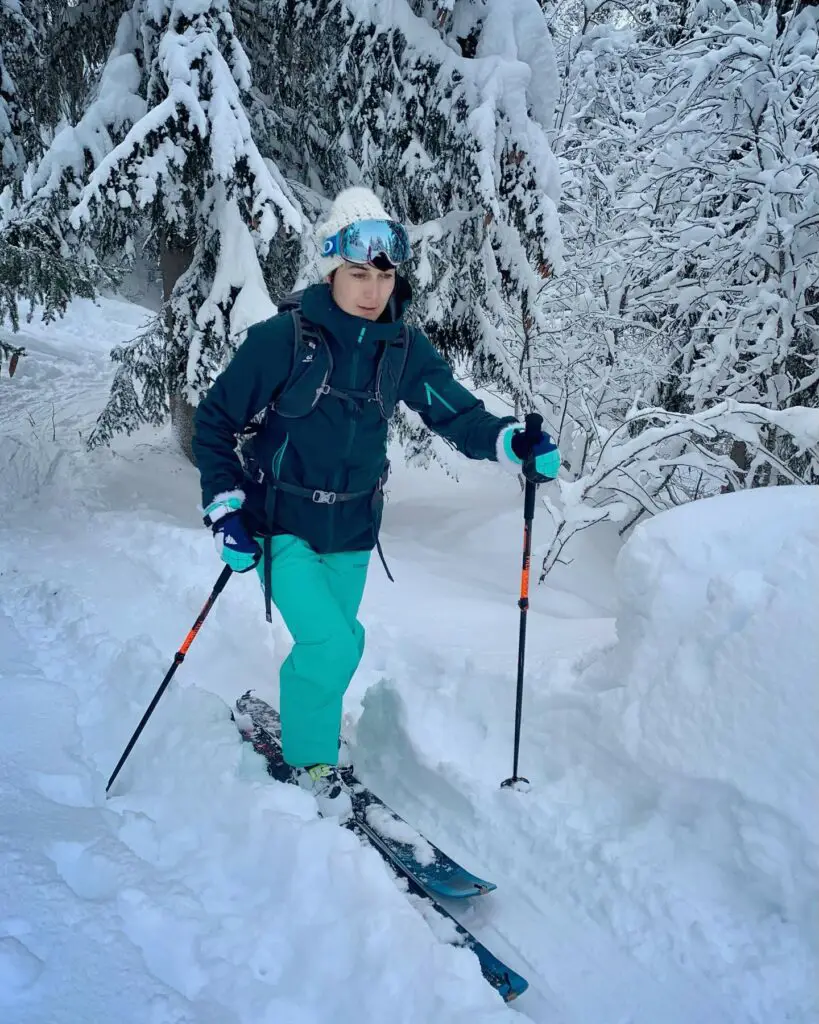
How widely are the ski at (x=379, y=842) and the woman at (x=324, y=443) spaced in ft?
0.39

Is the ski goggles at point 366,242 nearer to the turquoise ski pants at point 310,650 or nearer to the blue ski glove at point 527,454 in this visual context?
the blue ski glove at point 527,454

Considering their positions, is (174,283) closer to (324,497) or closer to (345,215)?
(345,215)

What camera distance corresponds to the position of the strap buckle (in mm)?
2990

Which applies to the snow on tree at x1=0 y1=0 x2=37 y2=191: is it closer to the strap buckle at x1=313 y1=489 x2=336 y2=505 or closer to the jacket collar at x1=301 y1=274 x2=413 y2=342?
the jacket collar at x1=301 y1=274 x2=413 y2=342

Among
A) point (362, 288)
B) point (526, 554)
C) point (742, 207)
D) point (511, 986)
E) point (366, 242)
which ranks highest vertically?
point (742, 207)

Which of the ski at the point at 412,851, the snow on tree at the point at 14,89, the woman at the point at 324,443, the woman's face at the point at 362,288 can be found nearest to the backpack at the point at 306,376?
the woman at the point at 324,443

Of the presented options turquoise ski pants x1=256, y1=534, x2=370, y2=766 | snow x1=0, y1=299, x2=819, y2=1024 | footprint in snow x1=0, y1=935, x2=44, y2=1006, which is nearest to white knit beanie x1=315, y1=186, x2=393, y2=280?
turquoise ski pants x1=256, y1=534, x2=370, y2=766

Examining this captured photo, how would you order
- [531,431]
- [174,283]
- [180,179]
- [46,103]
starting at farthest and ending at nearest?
[174,283] → [46,103] → [180,179] → [531,431]

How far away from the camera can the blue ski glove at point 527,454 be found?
3.06 metres

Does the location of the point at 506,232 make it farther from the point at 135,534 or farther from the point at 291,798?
the point at 291,798

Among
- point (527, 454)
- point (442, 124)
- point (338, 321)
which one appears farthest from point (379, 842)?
point (442, 124)

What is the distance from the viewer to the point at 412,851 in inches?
111

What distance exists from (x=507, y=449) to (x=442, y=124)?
17.3 ft

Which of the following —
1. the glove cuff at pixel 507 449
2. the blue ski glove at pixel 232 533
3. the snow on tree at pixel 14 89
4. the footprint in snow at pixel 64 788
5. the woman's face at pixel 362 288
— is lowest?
the footprint in snow at pixel 64 788
